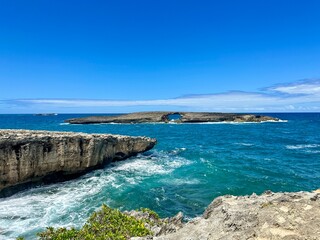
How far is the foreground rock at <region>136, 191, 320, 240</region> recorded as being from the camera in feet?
23.1

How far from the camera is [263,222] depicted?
7.50 m

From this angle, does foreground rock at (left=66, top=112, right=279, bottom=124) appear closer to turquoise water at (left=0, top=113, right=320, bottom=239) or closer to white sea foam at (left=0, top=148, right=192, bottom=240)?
turquoise water at (left=0, top=113, right=320, bottom=239)

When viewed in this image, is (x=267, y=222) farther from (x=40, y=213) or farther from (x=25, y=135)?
(x=25, y=135)

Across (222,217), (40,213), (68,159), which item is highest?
(222,217)

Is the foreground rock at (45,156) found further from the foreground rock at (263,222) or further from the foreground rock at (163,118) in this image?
the foreground rock at (163,118)

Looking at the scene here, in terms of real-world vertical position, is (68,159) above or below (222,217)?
below

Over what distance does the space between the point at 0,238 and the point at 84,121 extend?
357 ft

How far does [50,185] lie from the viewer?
25.3m

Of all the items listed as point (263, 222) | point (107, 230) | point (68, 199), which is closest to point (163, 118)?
point (68, 199)

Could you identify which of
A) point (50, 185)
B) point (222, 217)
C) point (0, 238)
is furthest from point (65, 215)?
point (222, 217)

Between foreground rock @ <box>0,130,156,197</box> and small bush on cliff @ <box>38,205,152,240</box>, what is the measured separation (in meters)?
12.7

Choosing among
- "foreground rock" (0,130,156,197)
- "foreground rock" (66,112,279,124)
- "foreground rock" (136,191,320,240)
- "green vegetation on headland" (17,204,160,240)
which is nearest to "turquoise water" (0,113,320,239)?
"foreground rock" (0,130,156,197)

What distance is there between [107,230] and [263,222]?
7.17 meters

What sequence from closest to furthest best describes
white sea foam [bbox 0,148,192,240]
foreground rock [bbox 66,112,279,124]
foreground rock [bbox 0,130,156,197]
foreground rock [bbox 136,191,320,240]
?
foreground rock [bbox 136,191,320,240] → white sea foam [bbox 0,148,192,240] → foreground rock [bbox 0,130,156,197] → foreground rock [bbox 66,112,279,124]
